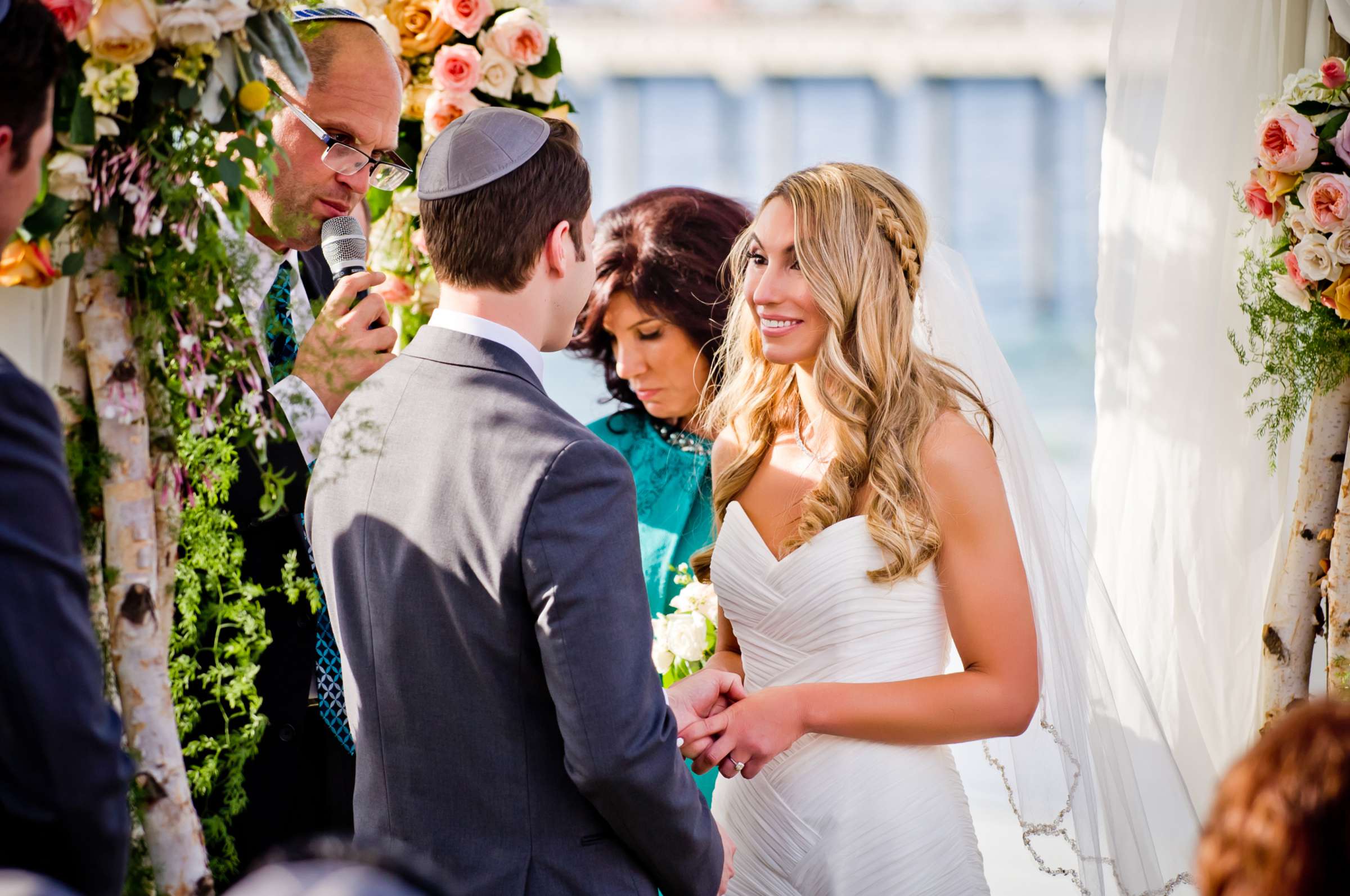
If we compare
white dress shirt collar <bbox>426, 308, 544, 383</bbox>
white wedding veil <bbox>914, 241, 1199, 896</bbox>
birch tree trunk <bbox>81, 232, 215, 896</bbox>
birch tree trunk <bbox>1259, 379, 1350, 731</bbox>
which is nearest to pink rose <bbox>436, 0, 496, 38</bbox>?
white wedding veil <bbox>914, 241, 1199, 896</bbox>

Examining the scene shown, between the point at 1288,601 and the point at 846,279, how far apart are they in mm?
1297

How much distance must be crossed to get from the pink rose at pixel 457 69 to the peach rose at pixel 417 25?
68mm

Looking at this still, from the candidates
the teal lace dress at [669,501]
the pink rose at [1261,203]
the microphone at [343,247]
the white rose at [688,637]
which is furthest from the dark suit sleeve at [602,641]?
the pink rose at [1261,203]

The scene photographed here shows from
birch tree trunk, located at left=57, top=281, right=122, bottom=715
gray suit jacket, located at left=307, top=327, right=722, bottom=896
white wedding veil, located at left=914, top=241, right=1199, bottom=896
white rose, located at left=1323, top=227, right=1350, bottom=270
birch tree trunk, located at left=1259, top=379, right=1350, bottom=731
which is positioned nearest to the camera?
birch tree trunk, located at left=57, top=281, right=122, bottom=715

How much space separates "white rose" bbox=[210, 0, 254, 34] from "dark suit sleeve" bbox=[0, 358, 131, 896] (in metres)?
0.56

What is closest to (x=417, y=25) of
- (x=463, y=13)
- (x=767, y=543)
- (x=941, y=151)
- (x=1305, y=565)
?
(x=463, y=13)

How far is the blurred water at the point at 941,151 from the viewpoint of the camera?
1942 centimetres

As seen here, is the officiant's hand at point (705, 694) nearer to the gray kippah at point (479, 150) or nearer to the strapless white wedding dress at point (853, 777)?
the strapless white wedding dress at point (853, 777)

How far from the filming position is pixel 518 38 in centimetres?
285

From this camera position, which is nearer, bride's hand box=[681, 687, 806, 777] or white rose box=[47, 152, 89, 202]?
white rose box=[47, 152, 89, 202]

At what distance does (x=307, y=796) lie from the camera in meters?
2.20

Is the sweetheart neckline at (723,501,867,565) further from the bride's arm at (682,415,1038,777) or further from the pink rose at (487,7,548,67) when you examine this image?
the pink rose at (487,7,548,67)

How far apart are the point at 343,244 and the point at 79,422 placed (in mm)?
745

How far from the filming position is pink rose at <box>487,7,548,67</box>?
2.84 metres
